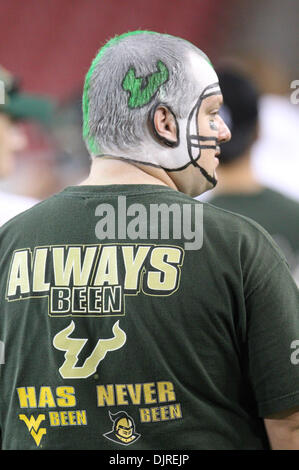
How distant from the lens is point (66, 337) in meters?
1.53

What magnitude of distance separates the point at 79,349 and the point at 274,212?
185 cm

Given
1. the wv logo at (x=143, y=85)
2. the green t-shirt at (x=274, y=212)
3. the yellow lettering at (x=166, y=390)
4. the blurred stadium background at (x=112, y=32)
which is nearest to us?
the yellow lettering at (x=166, y=390)

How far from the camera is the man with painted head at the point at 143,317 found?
4.94 feet

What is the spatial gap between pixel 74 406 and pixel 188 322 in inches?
10.8

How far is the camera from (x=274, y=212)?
10.6 feet

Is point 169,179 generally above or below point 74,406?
above

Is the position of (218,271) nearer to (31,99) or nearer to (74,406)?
(74,406)

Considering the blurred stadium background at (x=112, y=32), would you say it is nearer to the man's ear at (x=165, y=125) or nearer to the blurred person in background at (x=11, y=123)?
the blurred person in background at (x=11, y=123)

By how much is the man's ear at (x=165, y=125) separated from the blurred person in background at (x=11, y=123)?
2055 mm

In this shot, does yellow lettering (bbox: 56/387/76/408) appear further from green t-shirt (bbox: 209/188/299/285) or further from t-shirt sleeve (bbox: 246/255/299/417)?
green t-shirt (bbox: 209/188/299/285)

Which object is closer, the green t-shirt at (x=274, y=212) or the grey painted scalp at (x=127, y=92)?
the grey painted scalp at (x=127, y=92)

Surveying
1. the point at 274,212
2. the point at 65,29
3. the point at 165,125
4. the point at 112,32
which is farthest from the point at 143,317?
the point at 65,29

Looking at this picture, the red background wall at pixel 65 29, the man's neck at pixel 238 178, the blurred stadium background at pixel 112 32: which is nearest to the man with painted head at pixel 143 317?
the man's neck at pixel 238 178

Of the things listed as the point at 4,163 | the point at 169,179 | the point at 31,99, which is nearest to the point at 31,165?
the point at 31,99
